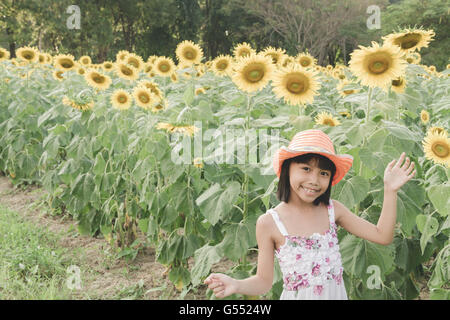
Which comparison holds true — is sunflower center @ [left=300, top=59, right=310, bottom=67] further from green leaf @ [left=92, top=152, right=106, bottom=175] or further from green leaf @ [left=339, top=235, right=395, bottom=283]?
green leaf @ [left=339, top=235, right=395, bottom=283]

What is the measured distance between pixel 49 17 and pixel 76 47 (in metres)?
2.67

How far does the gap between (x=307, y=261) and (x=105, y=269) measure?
2.43 m

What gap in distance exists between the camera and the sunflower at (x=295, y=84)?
78.7 inches

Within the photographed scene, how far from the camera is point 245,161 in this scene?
2.12 meters

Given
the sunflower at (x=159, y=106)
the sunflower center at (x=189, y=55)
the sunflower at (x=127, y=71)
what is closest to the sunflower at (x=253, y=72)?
the sunflower at (x=159, y=106)

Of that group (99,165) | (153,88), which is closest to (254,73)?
(153,88)

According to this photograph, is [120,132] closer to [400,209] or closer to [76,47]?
[400,209]

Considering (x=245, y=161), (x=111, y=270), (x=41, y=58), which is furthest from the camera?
(x=41, y=58)

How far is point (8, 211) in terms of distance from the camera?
471 cm

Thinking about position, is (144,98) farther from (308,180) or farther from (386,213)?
(386,213)

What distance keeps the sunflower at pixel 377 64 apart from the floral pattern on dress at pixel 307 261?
69cm

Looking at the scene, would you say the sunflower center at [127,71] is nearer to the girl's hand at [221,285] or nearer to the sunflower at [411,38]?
the sunflower at [411,38]

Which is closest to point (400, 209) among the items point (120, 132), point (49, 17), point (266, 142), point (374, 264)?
point (374, 264)

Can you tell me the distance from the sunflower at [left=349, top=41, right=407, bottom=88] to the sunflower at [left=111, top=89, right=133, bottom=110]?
6.19 ft
